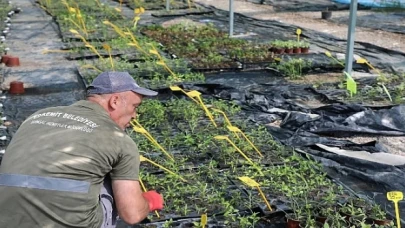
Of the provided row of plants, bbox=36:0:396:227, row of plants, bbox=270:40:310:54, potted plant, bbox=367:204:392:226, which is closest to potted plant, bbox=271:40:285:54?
row of plants, bbox=270:40:310:54

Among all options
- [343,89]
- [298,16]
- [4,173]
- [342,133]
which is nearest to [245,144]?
[342,133]

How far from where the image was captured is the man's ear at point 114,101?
99.5 inches

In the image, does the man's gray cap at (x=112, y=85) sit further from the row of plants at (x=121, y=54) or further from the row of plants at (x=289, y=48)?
the row of plants at (x=289, y=48)

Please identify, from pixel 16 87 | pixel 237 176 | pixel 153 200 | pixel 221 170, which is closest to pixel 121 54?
pixel 16 87

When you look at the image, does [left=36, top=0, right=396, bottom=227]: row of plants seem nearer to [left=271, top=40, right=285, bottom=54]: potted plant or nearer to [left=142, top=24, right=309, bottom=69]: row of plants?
[left=142, top=24, right=309, bottom=69]: row of plants

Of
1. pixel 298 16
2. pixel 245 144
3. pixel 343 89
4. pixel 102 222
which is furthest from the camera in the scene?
pixel 298 16

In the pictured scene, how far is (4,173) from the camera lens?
2264 millimetres

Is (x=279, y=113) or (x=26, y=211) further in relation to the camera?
(x=279, y=113)

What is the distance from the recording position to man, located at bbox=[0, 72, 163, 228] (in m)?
2.22

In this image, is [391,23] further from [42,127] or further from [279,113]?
[42,127]

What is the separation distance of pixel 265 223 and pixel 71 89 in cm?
384

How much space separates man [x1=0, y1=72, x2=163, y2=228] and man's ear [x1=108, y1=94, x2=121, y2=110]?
6cm

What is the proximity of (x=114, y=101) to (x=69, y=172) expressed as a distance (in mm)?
428

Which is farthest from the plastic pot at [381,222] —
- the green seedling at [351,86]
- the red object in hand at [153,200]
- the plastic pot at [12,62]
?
the plastic pot at [12,62]
